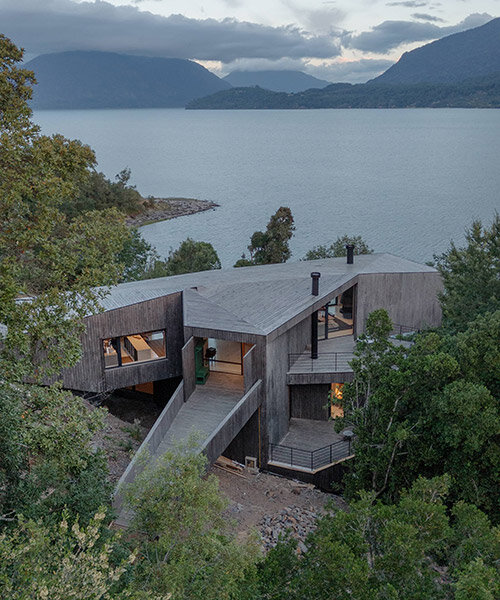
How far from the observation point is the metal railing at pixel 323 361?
18.4 metres

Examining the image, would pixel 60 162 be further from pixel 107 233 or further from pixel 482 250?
pixel 482 250

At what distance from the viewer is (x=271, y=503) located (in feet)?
50.6

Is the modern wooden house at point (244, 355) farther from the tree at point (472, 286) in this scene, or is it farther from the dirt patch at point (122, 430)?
the tree at point (472, 286)

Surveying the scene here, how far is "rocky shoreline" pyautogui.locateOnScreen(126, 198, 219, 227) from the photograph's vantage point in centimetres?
6644

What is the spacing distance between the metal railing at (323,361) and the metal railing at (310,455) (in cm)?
241

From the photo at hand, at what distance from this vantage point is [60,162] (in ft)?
33.7

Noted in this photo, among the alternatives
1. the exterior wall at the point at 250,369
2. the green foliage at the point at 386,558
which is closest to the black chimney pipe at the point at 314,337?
the exterior wall at the point at 250,369

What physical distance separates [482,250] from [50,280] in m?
17.3

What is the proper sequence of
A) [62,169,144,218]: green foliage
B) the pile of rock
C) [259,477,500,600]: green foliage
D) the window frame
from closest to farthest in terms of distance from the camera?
[259,477,500,600]: green foliage < the pile of rock < the window frame < [62,169,144,218]: green foliage

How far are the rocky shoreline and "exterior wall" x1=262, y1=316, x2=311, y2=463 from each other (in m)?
46.9

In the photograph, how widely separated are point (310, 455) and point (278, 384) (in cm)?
240

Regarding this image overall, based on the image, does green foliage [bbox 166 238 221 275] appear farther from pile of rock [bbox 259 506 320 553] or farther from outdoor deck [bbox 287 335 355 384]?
pile of rock [bbox 259 506 320 553]

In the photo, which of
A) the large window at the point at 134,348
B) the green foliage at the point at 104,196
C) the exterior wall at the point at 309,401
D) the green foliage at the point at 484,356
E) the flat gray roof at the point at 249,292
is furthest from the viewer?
the green foliage at the point at 104,196

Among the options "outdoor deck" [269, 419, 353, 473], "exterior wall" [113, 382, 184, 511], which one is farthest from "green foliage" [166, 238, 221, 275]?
"exterior wall" [113, 382, 184, 511]
